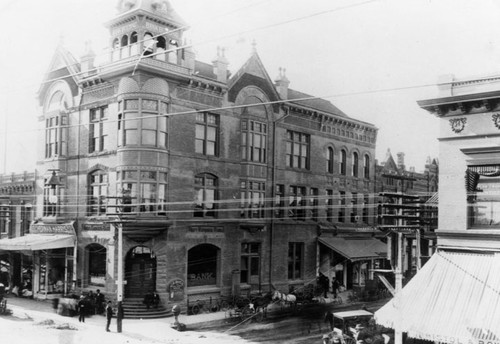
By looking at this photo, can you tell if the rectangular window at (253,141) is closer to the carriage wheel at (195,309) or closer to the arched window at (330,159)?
the arched window at (330,159)

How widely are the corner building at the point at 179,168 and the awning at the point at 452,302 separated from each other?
13044 mm

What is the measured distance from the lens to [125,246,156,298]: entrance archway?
1037 inches

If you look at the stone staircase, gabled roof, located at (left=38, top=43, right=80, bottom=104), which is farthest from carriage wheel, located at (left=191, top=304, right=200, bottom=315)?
gabled roof, located at (left=38, top=43, right=80, bottom=104)

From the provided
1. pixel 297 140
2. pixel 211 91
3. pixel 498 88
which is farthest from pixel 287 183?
pixel 498 88

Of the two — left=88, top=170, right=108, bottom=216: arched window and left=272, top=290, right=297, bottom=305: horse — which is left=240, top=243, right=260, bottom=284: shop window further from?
left=88, top=170, right=108, bottom=216: arched window

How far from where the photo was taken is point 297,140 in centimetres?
3394

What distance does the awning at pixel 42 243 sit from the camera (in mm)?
27906

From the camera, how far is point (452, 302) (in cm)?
1427

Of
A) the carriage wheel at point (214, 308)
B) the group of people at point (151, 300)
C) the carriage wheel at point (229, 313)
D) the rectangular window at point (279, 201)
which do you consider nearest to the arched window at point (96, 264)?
the group of people at point (151, 300)

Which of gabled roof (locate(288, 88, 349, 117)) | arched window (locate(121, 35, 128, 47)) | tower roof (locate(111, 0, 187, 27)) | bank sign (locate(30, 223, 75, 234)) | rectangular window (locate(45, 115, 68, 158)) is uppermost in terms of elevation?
tower roof (locate(111, 0, 187, 27))

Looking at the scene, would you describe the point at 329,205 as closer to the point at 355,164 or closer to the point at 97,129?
the point at 355,164

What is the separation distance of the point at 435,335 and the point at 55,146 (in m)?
24.1

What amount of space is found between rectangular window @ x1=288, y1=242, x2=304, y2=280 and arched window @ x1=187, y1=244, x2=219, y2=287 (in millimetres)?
6187

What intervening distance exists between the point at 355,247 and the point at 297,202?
5.19 meters
